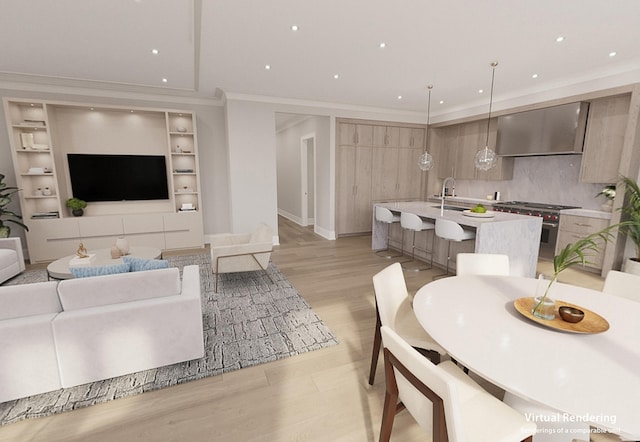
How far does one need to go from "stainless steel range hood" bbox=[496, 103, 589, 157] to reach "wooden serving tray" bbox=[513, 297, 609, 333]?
413cm

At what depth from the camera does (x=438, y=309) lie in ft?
5.10

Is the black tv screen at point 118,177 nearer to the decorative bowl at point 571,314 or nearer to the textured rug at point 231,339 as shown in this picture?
the textured rug at point 231,339

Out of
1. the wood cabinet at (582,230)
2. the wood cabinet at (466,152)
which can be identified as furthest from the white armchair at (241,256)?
the wood cabinet at (466,152)

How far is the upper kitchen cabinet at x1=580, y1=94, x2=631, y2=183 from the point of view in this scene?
13.1ft

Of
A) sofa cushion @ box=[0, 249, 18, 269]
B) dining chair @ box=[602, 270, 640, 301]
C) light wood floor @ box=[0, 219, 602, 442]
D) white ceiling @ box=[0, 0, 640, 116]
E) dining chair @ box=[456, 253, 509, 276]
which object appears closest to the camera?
light wood floor @ box=[0, 219, 602, 442]

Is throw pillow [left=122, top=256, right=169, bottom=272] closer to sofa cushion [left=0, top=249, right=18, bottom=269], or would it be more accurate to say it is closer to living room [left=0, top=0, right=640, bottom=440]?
living room [left=0, top=0, right=640, bottom=440]

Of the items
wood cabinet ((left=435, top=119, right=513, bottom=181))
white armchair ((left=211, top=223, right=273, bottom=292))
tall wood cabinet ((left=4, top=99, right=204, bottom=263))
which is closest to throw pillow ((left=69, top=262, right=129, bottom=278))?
white armchair ((left=211, top=223, right=273, bottom=292))

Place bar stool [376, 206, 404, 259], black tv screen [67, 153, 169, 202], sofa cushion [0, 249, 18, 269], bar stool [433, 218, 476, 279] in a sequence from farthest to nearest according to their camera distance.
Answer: black tv screen [67, 153, 169, 202] < bar stool [376, 206, 404, 259] < sofa cushion [0, 249, 18, 269] < bar stool [433, 218, 476, 279]

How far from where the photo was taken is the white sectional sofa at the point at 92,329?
186cm

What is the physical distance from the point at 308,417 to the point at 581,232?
15.8 feet

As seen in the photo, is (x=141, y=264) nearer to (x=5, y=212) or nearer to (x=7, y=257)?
(x=7, y=257)

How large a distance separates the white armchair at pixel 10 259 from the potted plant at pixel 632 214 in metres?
8.06

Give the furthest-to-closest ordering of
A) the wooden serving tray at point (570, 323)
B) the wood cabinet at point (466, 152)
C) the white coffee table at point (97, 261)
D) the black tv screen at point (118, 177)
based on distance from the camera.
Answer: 1. the wood cabinet at point (466, 152)
2. the black tv screen at point (118, 177)
3. the white coffee table at point (97, 261)
4. the wooden serving tray at point (570, 323)

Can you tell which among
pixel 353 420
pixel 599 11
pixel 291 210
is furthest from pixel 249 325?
pixel 291 210
